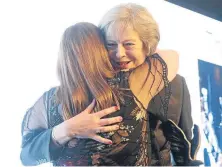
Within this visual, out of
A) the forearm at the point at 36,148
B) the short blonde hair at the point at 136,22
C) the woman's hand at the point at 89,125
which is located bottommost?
the forearm at the point at 36,148

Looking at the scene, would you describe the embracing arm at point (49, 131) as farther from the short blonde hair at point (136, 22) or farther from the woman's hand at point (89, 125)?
the short blonde hair at point (136, 22)

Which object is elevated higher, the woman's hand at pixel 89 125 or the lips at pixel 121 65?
the lips at pixel 121 65

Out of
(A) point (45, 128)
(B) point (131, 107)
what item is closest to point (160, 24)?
(B) point (131, 107)

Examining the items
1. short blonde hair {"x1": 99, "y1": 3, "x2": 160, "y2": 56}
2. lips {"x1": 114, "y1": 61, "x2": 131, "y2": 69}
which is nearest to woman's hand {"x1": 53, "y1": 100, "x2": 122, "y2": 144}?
lips {"x1": 114, "y1": 61, "x2": 131, "y2": 69}

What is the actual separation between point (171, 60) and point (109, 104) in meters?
0.37

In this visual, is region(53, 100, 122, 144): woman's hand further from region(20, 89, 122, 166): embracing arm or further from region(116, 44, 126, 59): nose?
region(116, 44, 126, 59): nose

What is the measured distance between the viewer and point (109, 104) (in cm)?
144

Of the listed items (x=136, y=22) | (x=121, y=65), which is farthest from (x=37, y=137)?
(x=136, y=22)

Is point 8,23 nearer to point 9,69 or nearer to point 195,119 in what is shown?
point 9,69

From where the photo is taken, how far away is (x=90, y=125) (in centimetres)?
140

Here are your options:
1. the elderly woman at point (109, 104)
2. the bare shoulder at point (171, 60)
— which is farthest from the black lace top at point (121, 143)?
the bare shoulder at point (171, 60)

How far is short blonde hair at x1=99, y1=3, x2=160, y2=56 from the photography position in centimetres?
153

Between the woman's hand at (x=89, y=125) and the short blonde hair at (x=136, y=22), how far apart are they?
0.32m

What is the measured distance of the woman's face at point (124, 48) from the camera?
4.89 ft
